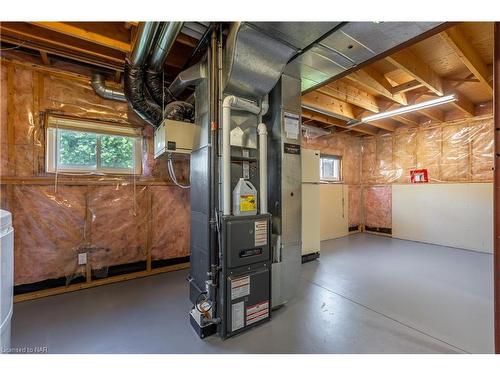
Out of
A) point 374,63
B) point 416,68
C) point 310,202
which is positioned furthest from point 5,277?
point 416,68

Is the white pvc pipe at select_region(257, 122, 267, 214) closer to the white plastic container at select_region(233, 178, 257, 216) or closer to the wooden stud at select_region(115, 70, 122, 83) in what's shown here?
Answer: the white plastic container at select_region(233, 178, 257, 216)

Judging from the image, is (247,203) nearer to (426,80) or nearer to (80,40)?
(80,40)

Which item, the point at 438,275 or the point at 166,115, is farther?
the point at 438,275

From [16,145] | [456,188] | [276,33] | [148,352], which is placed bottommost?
[148,352]

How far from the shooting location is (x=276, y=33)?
158 centimetres

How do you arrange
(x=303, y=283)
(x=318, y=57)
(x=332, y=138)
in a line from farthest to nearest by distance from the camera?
(x=332, y=138) < (x=303, y=283) < (x=318, y=57)

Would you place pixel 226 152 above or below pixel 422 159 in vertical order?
below

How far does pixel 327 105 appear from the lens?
147 inches

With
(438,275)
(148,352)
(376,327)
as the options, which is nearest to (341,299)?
(376,327)

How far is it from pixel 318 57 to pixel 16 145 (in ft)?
10.1

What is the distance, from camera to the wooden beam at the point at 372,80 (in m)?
2.79

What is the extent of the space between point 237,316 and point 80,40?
2956 millimetres

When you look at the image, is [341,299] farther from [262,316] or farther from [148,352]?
[148,352]

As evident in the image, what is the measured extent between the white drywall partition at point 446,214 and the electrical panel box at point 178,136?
16.1ft
